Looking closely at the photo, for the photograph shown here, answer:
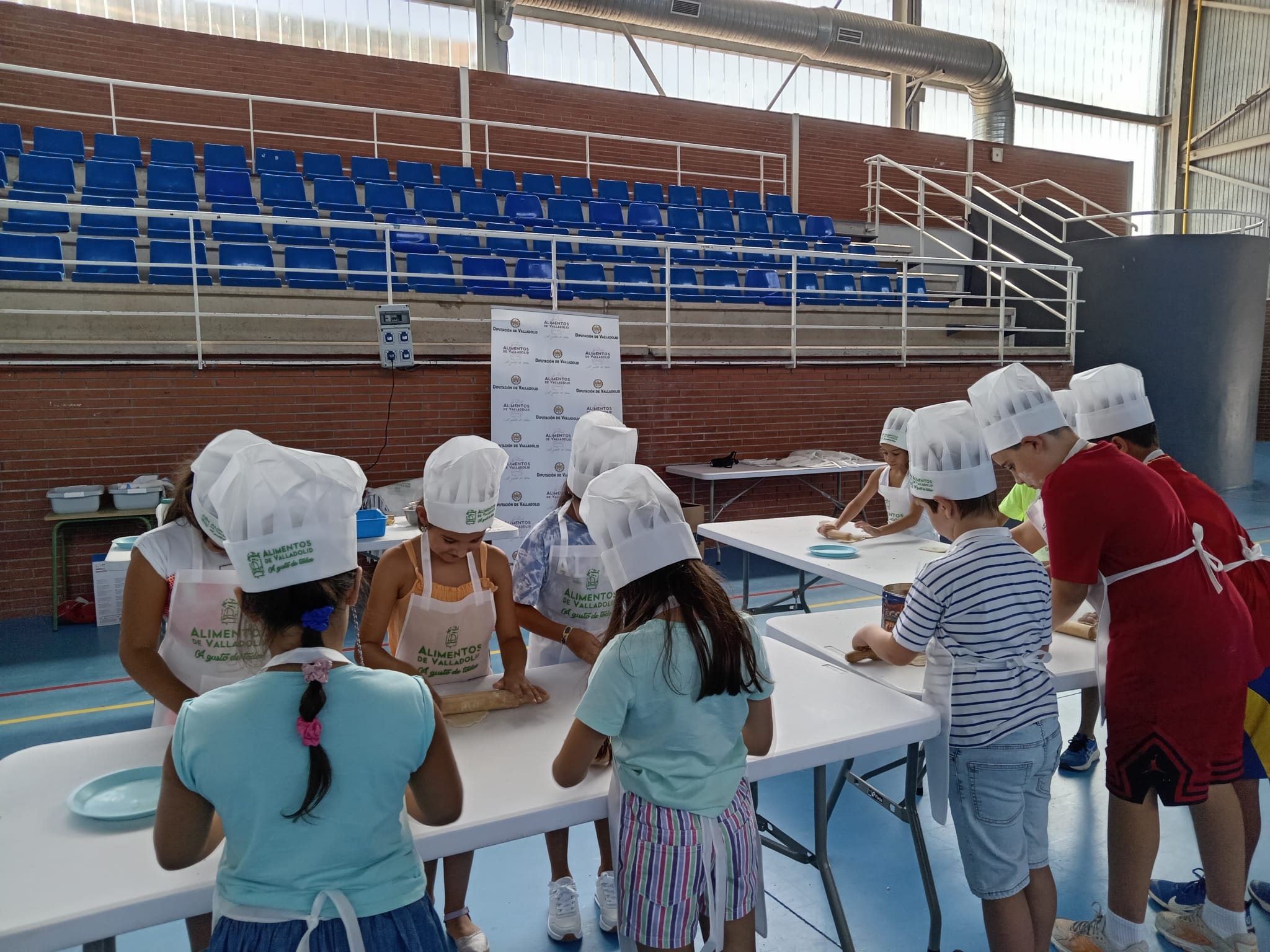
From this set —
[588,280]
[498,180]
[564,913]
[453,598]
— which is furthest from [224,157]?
[564,913]

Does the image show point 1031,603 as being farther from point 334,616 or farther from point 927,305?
point 927,305

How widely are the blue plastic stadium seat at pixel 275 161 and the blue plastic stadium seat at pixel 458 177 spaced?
5.43 feet

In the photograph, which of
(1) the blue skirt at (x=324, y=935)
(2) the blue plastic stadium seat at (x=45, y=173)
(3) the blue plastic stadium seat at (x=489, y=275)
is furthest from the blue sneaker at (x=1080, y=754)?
(2) the blue plastic stadium seat at (x=45, y=173)

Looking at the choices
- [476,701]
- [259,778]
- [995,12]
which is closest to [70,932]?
[259,778]

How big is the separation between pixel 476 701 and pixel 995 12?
57.9 ft

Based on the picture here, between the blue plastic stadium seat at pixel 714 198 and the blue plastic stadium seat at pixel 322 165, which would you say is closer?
the blue plastic stadium seat at pixel 322 165

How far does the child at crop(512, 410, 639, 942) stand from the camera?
8.08 ft

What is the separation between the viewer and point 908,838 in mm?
3039

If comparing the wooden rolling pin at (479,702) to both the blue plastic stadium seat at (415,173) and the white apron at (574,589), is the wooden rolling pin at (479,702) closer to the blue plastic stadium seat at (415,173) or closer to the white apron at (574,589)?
the white apron at (574,589)

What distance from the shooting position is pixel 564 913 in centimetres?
244

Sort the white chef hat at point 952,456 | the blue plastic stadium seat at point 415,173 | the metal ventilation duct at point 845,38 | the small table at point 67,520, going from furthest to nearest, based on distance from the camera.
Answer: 1. the metal ventilation duct at point 845,38
2. the blue plastic stadium seat at point 415,173
3. the small table at point 67,520
4. the white chef hat at point 952,456

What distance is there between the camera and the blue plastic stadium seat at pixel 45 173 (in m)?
7.49

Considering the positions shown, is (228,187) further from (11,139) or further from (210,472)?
(210,472)

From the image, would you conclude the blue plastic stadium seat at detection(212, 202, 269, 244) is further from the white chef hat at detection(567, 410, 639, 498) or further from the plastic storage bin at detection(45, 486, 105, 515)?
the white chef hat at detection(567, 410, 639, 498)
